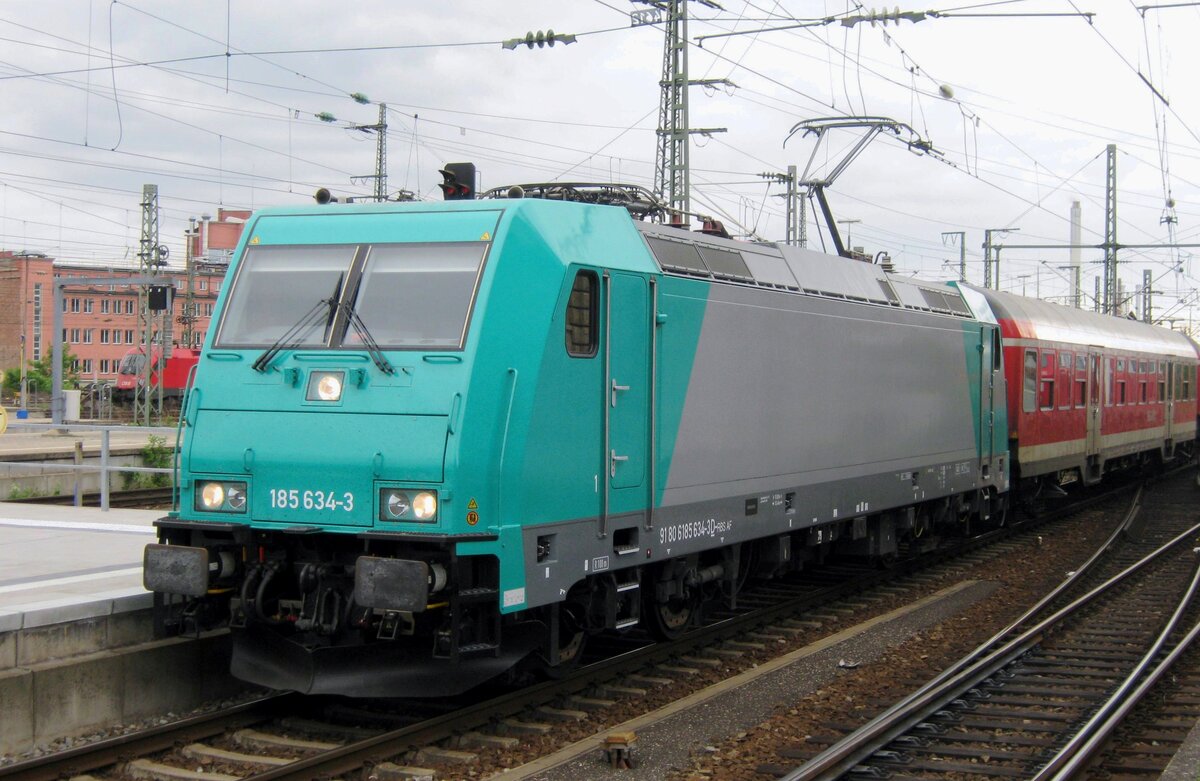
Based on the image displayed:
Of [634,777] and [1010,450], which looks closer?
[634,777]

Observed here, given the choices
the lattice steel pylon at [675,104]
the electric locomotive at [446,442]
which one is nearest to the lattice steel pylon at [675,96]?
the lattice steel pylon at [675,104]

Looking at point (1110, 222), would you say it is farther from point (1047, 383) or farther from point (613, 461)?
point (613, 461)

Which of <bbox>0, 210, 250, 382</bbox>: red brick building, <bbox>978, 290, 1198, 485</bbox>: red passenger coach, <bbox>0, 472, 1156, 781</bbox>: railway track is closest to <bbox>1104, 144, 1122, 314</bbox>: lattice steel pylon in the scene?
<bbox>978, 290, 1198, 485</bbox>: red passenger coach

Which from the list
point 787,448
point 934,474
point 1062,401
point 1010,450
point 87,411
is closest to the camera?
point 787,448

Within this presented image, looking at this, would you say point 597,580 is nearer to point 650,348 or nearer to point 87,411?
point 650,348

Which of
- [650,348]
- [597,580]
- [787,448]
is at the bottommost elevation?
[597,580]

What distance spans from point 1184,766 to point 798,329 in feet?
17.2

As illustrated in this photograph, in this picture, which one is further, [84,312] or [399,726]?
[84,312]

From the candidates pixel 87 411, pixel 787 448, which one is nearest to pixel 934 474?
pixel 787 448

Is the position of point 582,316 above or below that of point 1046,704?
above

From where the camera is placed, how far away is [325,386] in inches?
309

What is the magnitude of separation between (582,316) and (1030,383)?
13875 millimetres

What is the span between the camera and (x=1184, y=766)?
289 inches

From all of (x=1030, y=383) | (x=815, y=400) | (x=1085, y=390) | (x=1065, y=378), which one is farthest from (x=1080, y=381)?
(x=815, y=400)
